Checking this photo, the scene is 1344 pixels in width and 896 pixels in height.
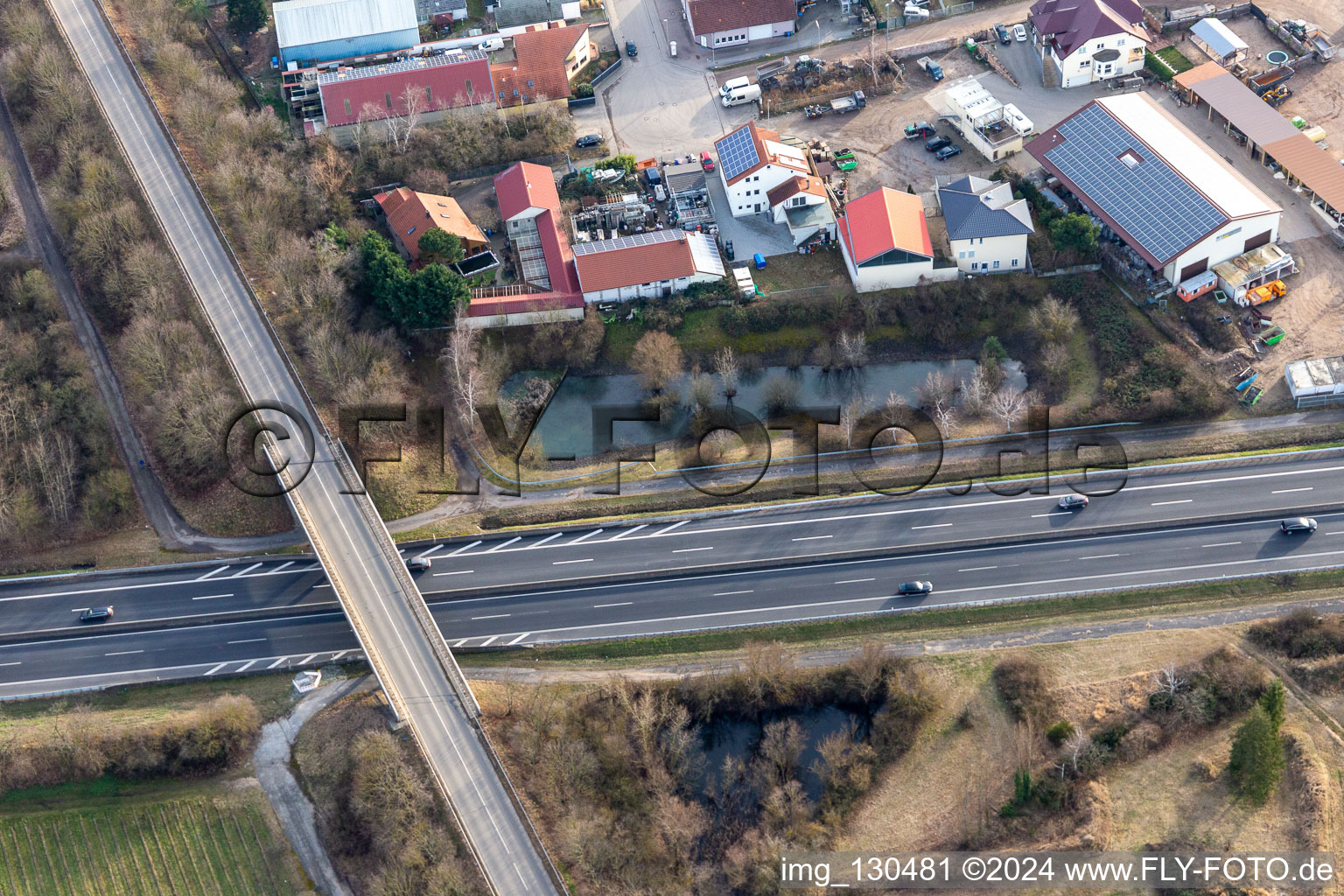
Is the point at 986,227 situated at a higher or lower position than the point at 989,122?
lower

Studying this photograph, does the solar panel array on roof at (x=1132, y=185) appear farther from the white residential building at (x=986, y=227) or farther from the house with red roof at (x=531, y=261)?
the house with red roof at (x=531, y=261)

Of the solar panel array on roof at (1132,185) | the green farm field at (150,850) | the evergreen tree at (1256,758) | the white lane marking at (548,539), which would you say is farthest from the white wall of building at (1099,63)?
the green farm field at (150,850)

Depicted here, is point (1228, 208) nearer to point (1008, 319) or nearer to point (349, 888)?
point (1008, 319)

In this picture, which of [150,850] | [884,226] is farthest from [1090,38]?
[150,850]

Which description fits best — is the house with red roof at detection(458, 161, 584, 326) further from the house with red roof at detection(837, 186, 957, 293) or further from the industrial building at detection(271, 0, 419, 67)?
the house with red roof at detection(837, 186, 957, 293)

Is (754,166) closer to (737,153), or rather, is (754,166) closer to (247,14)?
(737,153)

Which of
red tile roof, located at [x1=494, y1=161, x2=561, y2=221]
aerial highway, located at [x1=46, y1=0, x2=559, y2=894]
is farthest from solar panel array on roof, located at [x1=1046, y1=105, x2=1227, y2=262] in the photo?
aerial highway, located at [x1=46, y1=0, x2=559, y2=894]

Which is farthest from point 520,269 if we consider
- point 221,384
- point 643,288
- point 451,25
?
point 451,25
